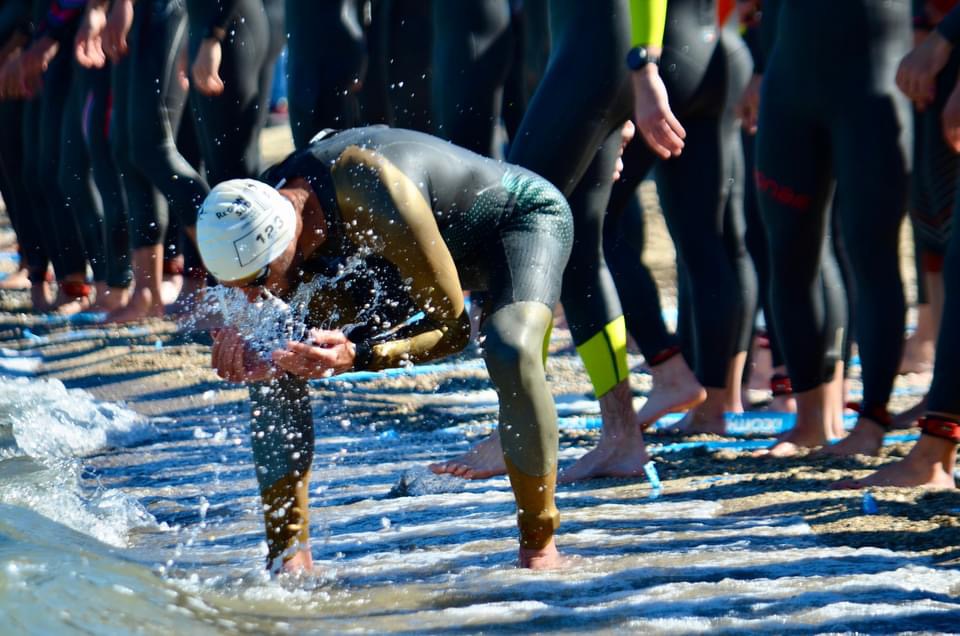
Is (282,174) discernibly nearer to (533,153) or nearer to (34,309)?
(533,153)

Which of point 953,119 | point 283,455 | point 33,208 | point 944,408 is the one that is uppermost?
point 33,208

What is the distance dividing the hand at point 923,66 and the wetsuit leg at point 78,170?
15.7ft

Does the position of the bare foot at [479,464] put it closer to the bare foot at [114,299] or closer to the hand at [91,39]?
the bare foot at [114,299]

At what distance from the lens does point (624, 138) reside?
177 inches

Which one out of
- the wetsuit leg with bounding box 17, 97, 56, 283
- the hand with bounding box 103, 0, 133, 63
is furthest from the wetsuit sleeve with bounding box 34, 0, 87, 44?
the hand with bounding box 103, 0, 133, 63

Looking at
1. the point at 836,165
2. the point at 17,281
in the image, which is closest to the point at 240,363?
the point at 836,165

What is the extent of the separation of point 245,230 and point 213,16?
310 cm

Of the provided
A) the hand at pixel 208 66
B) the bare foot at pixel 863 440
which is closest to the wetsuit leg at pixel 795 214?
the bare foot at pixel 863 440

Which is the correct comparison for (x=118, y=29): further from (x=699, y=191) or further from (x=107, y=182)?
(x=699, y=191)

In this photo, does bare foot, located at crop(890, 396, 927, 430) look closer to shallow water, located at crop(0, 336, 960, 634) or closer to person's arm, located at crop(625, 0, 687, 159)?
shallow water, located at crop(0, 336, 960, 634)

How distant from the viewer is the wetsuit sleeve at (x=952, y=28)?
4.11 metres

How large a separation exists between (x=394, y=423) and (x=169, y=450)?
85 centimetres

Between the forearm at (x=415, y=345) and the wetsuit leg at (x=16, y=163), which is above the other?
the wetsuit leg at (x=16, y=163)

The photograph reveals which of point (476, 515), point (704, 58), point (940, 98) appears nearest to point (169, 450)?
point (476, 515)
